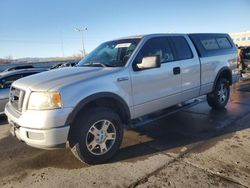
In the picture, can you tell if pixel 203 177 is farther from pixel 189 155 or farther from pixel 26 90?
pixel 26 90

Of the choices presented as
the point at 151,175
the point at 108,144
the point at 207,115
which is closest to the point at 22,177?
the point at 108,144

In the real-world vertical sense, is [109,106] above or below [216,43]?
below

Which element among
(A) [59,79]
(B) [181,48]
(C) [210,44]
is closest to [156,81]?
(B) [181,48]

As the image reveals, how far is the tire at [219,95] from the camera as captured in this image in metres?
6.33

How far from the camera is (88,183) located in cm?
328

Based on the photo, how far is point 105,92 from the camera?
379 cm

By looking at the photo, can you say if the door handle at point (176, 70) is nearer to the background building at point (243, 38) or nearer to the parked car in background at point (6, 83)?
the parked car in background at point (6, 83)

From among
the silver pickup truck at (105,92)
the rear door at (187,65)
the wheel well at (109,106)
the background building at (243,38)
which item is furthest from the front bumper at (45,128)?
the background building at (243,38)

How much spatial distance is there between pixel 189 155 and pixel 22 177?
8.05 feet

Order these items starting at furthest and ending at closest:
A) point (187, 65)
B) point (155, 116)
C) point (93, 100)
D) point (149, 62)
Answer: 1. point (155, 116)
2. point (187, 65)
3. point (149, 62)
4. point (93, 100)

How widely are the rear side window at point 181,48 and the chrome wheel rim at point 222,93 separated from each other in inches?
64.3

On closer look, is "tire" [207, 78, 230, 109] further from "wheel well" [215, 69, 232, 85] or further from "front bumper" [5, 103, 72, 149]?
"front bumper" [5, 103, 72, 149]

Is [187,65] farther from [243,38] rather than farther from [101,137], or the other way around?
[243,38]

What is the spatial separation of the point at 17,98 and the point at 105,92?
1.36 meters
